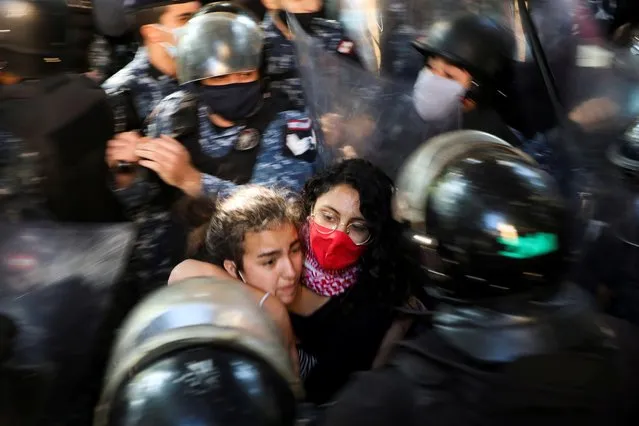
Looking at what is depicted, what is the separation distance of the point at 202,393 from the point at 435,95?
1.54m

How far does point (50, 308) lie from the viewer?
1575 mm

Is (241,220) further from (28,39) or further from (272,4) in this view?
(272,4)

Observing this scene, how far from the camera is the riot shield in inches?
57.6

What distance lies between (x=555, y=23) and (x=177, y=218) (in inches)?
69.4

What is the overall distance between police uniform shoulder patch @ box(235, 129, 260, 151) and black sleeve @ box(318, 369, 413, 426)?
1.60 m

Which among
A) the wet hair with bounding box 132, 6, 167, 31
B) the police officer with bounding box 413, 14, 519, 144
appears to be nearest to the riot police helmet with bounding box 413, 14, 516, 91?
the police officer with bounding box 413, 14, 519, 144

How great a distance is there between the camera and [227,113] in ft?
9.26

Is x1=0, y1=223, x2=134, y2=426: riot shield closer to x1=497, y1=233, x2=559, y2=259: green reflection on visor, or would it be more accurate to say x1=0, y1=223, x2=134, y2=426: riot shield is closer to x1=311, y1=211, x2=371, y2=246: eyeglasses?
x1=311, y1=211, x2=371, y2=246: eyeglasses

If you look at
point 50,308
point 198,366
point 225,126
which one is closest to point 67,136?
point 225,126

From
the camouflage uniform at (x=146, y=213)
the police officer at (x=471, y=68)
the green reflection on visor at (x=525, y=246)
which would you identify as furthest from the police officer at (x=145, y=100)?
the green reflection on visor at (x=525, y=246)

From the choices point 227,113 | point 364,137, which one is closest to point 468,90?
point 364,137

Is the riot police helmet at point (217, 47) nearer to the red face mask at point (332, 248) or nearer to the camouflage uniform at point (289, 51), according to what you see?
the camouflage uniform at point (289, 51)

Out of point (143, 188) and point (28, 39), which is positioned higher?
point (28, 39)

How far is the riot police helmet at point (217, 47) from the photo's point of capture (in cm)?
281
